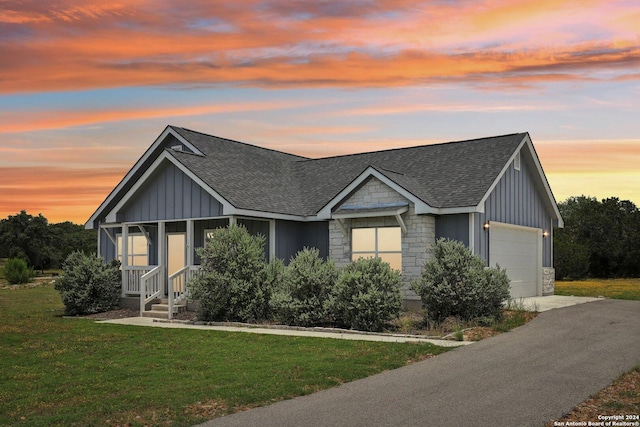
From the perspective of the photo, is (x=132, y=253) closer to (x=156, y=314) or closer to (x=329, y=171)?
(x=156, y=314)

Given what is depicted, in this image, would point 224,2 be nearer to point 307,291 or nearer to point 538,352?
point 307,291

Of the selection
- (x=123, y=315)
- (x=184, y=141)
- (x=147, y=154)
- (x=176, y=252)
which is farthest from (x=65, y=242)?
(x=123, y=315)

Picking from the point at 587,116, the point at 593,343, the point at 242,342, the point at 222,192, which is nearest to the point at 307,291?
the point at 242,342

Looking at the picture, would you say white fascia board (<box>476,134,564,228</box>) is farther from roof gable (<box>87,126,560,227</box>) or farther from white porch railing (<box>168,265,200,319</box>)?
white porch railing (<box>168,265,200,319</box>)

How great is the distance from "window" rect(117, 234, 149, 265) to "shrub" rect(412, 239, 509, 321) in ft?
39.7

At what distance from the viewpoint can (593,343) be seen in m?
13.5

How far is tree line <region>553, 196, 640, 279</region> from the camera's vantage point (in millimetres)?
46312

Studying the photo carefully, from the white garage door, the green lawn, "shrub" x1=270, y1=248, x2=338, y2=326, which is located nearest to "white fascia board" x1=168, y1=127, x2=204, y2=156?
"shrub" x1=270, y1=248, x2=338, y2=326

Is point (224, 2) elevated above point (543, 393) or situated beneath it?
elevated above

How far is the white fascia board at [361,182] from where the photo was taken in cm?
2014

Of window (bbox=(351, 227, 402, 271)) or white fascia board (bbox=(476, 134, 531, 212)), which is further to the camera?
window (bbox=(351, 227, 402, 271))

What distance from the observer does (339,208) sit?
2192 centimetres

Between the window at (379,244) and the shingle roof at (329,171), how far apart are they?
1.62 metres

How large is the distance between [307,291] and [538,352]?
21.4ft
